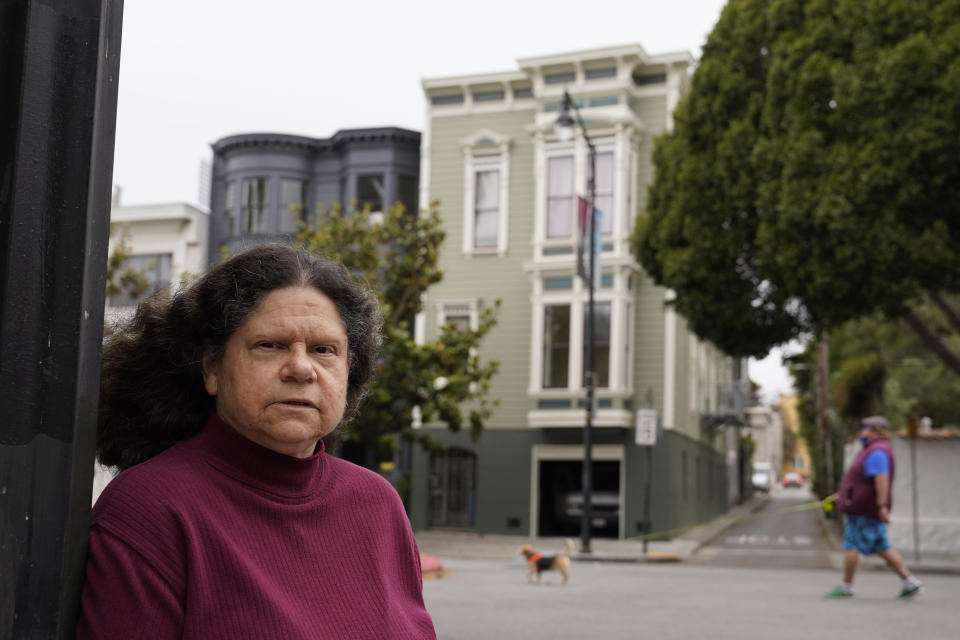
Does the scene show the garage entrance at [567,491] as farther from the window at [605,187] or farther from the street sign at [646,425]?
the street sign at [646,425]

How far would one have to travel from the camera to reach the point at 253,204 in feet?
106

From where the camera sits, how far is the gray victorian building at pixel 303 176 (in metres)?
30.7

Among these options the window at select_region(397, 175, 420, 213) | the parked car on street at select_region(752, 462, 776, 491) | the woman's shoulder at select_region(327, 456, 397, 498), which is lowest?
the parked car on street at select_region(752, 462, 776, 491)

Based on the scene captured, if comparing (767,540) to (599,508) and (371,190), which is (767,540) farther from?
(371,190)

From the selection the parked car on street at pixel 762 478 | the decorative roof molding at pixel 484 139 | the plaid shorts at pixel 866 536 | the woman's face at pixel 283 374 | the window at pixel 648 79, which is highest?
the window at pixel 648 79

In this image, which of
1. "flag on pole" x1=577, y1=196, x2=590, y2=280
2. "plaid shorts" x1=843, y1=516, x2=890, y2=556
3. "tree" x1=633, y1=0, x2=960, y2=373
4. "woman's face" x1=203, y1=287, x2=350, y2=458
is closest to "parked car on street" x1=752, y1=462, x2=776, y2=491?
"flag on pole" x1=577, y1=196, x2=590, y2=280

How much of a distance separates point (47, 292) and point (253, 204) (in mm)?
31418

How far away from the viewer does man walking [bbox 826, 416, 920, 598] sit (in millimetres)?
11992

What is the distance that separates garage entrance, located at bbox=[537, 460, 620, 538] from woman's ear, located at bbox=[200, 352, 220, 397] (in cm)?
2548

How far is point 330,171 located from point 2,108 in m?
31.0

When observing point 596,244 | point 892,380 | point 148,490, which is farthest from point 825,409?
point 148,490

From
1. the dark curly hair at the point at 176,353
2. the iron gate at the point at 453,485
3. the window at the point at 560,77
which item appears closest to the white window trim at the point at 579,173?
the window at the point at 560,77

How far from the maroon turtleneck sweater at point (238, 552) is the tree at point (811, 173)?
14285mm

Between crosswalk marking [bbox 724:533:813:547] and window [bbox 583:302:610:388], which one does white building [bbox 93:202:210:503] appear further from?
crosswalk marking [bbox 724:533:813:547]
